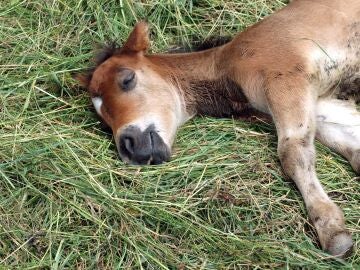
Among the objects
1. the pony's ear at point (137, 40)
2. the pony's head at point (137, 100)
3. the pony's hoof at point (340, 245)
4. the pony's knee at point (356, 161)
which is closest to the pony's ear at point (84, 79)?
the pony's head at point (137, 100)

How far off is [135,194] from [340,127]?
1.49m

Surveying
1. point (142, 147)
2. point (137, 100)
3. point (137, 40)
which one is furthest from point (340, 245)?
point (137, 40)

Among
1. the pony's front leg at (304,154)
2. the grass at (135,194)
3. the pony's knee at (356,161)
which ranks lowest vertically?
the grass at (135,194)

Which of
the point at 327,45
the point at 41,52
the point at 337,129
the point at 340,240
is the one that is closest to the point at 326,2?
the point at 327,45

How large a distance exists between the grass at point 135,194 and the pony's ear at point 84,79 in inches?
5.6

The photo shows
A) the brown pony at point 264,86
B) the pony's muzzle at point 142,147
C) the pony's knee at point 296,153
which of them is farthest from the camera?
the pony's muzzle at point 142,147

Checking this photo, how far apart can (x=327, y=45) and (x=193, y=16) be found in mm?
1583

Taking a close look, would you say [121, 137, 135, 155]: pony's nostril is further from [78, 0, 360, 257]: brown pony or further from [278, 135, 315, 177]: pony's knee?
[278, 135, 315, 177]: pony's knee

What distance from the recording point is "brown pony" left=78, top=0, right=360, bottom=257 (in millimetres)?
4332

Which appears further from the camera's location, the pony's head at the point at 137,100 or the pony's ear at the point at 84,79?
the pony's ear at the point at 84,79

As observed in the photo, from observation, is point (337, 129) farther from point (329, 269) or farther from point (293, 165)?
point (329, 269)

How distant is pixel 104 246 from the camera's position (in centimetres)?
385

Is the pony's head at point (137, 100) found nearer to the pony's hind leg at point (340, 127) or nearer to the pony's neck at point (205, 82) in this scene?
the pony's neck at point (205, 82)

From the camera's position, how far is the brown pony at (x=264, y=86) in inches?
171
